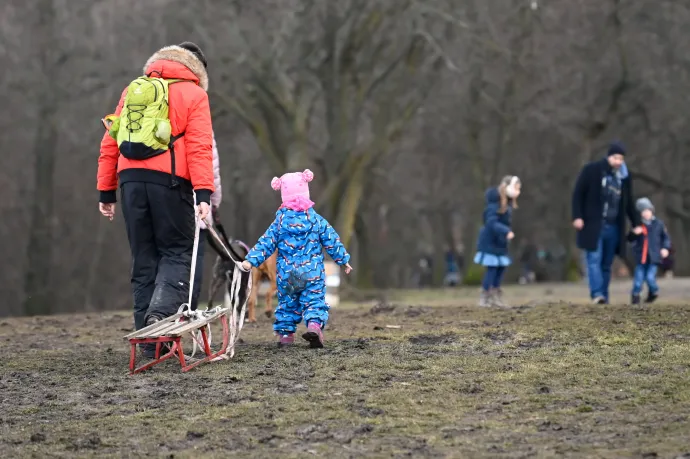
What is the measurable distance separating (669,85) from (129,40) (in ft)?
53.1

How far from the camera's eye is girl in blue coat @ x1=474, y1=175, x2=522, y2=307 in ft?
54.9

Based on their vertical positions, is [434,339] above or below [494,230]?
below

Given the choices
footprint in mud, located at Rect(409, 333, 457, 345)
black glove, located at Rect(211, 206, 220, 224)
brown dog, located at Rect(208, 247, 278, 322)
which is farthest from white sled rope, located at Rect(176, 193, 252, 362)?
brown dog, located at Rect(208, 247, 278, 322)

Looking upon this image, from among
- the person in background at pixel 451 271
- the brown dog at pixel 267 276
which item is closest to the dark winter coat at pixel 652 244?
the brown dog at pixel 267 276

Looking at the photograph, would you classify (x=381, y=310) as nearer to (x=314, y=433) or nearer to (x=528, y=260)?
(x=314, y=433)

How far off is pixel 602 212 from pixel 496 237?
1.55 metres

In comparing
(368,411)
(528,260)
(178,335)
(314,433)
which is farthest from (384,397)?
(528,260)

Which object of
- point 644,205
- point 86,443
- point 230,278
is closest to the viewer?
point 86,443

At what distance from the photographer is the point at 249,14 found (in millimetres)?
30672

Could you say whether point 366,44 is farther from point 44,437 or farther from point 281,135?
point 44,437

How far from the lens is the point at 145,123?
30.0 ft

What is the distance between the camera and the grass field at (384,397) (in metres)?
6.48

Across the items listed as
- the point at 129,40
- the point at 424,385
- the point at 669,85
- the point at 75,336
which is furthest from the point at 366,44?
the point at 424,385

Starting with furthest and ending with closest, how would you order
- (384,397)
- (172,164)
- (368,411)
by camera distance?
(172,164), (384,397), (368,411)
